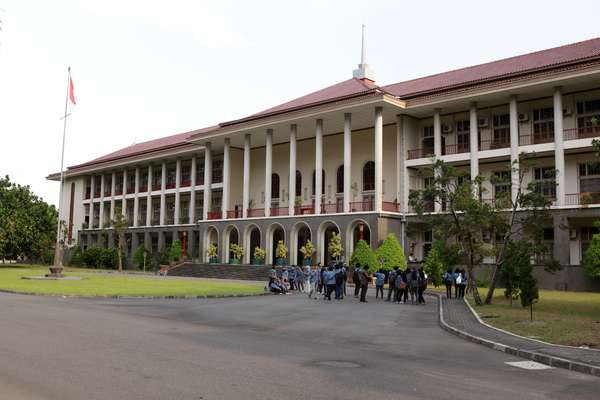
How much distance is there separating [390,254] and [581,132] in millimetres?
12162

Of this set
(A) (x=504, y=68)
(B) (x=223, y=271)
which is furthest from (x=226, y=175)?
(A) (x=504, y=68)

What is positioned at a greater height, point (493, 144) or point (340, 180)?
point (493, 144)

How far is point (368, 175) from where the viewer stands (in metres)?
41.2

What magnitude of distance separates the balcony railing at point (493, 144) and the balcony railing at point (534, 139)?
83 cm

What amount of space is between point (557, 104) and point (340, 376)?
27.7 m

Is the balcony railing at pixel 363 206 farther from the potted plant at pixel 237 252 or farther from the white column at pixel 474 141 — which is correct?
the potted plant at pixel 237 252

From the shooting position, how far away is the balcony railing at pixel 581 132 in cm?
3095

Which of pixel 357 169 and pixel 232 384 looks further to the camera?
pixel 357 169

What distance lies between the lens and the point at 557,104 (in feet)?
101

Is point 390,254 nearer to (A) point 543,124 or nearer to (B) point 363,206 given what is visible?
(B) point 363,206

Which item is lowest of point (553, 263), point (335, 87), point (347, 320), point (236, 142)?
point (347, 320)

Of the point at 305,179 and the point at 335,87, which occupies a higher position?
the point at 335,87

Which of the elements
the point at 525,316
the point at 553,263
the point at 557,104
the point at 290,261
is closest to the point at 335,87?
the point at 290,261

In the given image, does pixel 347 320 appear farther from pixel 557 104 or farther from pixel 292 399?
pixel 557 104
